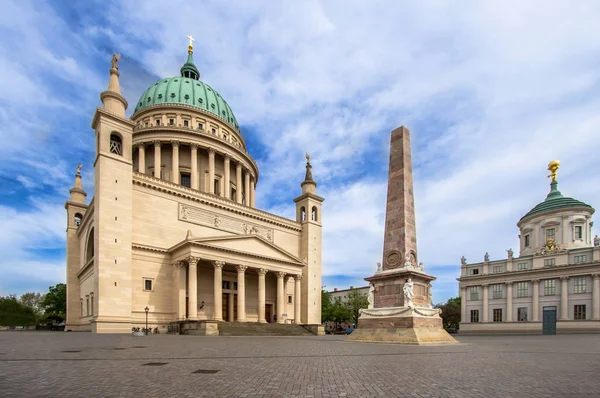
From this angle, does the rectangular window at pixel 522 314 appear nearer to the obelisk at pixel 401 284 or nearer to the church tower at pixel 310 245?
the church tower at pixel 310 245

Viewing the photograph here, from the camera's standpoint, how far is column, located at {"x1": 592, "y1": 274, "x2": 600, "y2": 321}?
47.8m

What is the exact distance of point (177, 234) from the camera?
4262cm

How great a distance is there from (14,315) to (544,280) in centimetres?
9839

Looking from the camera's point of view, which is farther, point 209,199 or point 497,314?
point 497,314

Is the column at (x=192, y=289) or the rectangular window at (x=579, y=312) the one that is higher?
the column at (x=192, y=289)


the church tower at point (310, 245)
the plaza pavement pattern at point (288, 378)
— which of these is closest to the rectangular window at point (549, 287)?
the church tower at point (310, 245)

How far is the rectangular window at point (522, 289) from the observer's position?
183 feet

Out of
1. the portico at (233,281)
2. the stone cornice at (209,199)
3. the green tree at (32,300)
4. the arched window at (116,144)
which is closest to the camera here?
the arched window at (116,144)

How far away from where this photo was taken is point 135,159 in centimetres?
6006

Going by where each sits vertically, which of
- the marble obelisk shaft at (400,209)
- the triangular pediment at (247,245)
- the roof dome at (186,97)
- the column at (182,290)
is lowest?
the column at (182,290)

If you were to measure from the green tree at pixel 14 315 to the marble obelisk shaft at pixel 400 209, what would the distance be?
282ft

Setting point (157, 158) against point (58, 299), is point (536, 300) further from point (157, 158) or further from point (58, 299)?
point (58, 299)

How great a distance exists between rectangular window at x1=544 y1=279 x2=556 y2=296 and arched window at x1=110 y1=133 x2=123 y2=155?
60.1 meters

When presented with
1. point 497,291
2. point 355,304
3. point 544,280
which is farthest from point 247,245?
point 544,280
